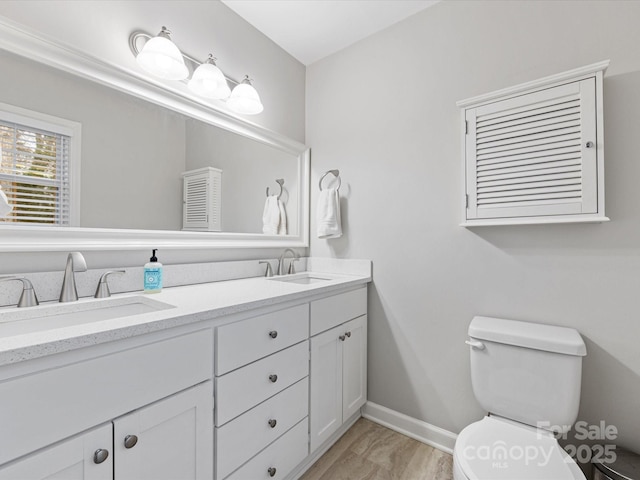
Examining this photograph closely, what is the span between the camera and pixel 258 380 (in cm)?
117

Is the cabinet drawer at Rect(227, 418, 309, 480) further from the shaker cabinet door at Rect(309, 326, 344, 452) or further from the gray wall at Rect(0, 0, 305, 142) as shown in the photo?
the gray wall at Rect(0, 0, 305, 142)

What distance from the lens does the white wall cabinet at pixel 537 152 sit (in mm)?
1207

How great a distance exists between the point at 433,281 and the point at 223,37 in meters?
1.86

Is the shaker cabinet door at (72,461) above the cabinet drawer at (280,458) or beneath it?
above

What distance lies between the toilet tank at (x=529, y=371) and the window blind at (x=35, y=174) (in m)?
1.80

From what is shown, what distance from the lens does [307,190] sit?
7.34ft

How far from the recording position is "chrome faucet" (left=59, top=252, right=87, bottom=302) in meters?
1.06

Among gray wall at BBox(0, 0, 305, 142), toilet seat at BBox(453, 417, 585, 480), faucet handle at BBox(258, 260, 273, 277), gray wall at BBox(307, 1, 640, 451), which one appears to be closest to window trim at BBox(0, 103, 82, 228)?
gray wall at BBox(0, 0, 305, 142)

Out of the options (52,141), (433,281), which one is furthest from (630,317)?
(52,141)

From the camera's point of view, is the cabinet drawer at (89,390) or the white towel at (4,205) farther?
the white towel at (4,205)

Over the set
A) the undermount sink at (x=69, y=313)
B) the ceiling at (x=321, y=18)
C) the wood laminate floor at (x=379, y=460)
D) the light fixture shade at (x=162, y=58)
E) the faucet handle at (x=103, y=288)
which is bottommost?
the wood laminate floor at (x=379, y=460)

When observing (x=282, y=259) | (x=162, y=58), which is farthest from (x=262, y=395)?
(x=162, y=58)

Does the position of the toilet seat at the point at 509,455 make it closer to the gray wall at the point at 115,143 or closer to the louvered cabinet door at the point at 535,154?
the louvered cabinet door at the point at 535,154

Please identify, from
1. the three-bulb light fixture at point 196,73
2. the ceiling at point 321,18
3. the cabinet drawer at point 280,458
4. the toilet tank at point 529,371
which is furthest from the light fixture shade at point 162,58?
the toilet tank at point 529,371
